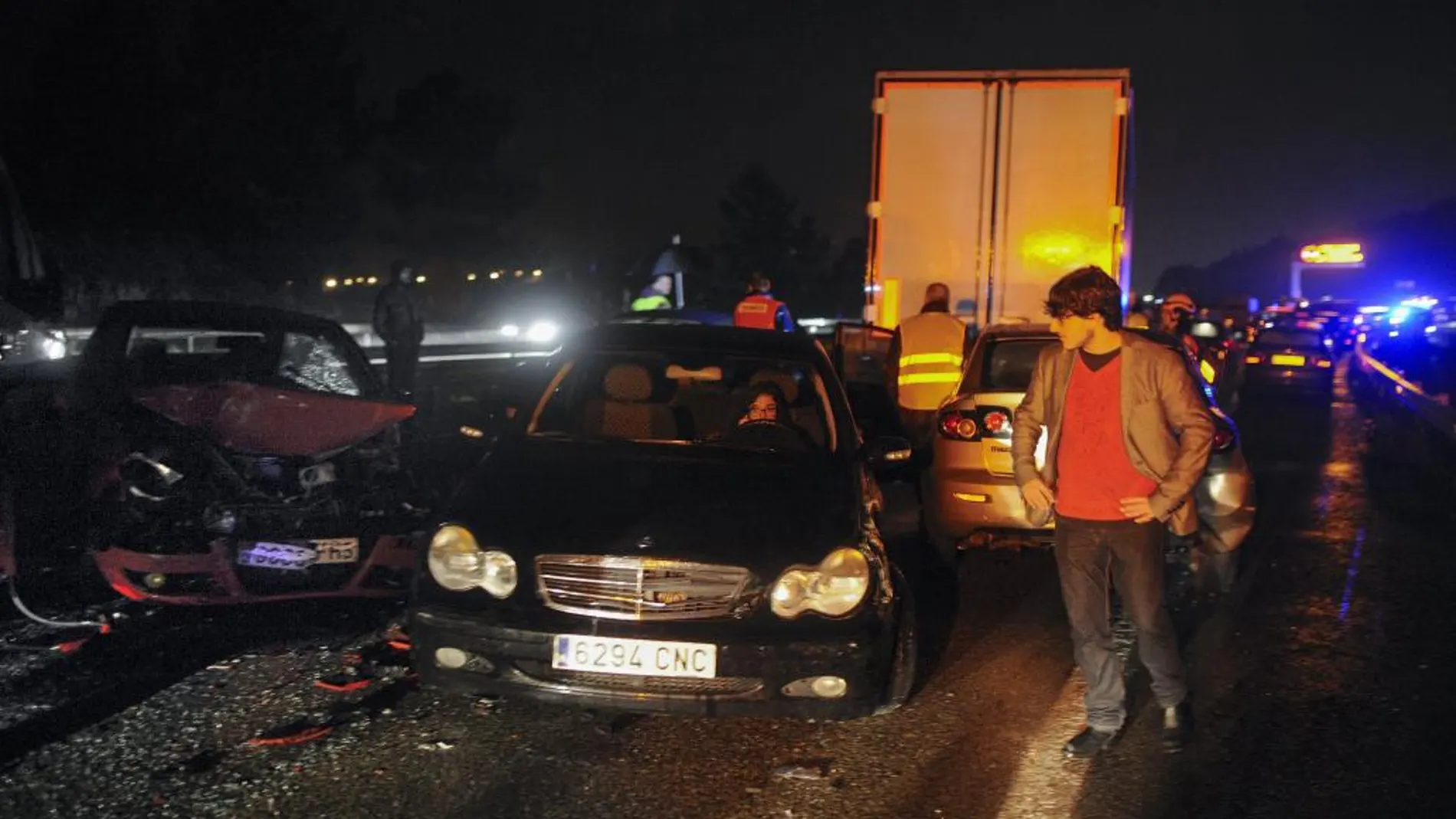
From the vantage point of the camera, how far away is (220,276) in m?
43.6

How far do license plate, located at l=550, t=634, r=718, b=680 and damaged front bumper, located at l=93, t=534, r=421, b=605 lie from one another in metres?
1.53

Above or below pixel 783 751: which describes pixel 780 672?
above

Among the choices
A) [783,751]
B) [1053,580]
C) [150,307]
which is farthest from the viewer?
[1053,580]

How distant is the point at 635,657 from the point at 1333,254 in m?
66.3

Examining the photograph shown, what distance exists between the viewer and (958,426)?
743 cm

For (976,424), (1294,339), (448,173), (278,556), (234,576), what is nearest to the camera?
(234,576)

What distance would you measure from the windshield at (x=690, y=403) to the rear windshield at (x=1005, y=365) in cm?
169

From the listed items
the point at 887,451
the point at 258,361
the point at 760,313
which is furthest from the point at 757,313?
the point at 887,451

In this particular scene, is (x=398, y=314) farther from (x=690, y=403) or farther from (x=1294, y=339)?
(x=1294, y=339)

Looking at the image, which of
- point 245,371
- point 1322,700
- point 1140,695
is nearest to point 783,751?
point 1140,695

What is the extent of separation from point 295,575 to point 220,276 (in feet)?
133

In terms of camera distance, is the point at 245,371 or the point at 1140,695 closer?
the point at 1140,695

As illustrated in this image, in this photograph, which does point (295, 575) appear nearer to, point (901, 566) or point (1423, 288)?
point (901, 566)

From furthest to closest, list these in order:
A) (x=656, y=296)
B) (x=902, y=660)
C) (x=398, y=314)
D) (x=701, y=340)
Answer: (x=398, y=314)
(x=656, y=296)
(x=701, y=340)
(x=902, y=660)
